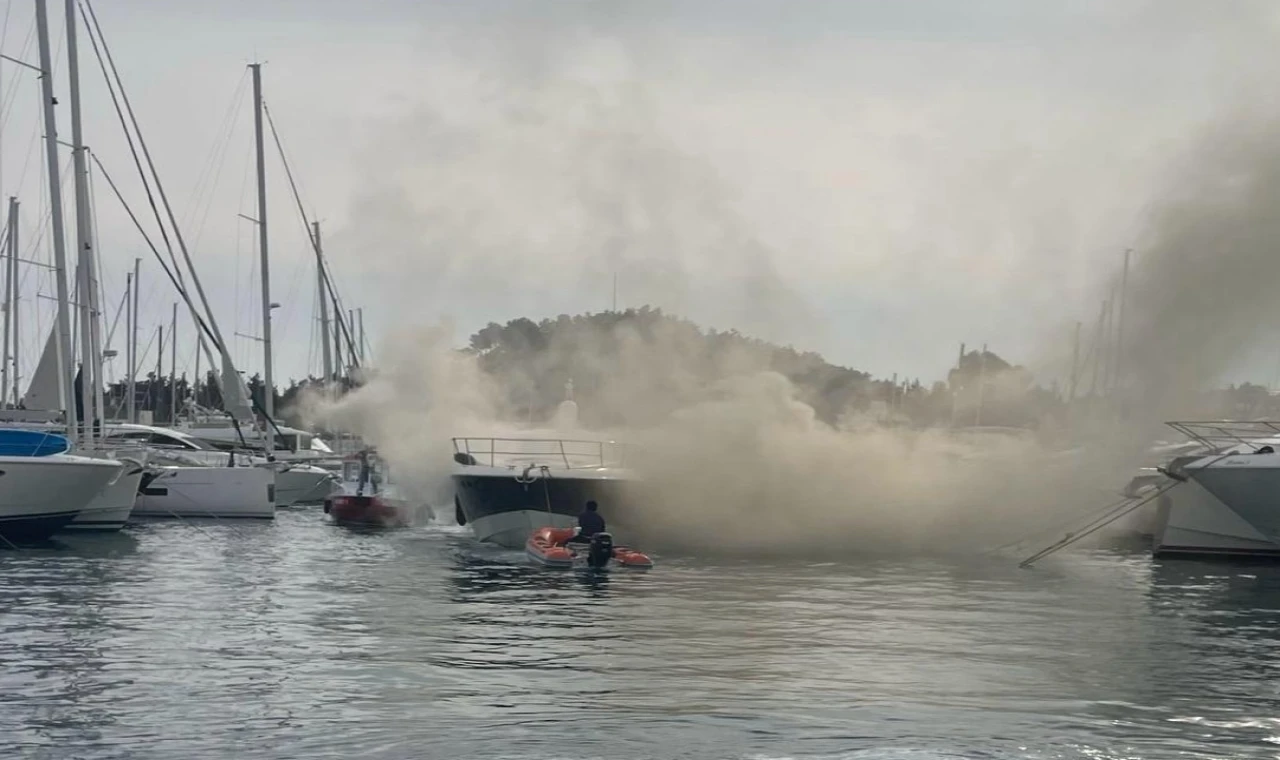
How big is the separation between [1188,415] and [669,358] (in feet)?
52.7

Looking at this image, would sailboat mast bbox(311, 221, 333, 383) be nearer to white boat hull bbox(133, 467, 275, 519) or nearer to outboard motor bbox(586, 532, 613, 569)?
white boat hull bbox(133, 467, 275, 519)

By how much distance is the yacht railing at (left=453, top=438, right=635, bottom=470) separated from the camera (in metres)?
42.6

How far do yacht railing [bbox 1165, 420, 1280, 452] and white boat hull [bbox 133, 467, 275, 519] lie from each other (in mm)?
29399

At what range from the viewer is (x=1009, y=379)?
50406 mm

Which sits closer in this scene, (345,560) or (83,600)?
(83,600)

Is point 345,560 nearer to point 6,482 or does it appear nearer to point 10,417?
point 6,482

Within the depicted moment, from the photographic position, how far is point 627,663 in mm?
20422

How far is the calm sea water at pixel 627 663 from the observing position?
1570 centimetres

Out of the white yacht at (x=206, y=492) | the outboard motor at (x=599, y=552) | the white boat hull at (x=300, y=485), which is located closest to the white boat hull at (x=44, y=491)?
the white yacht at (x=206, y=492)

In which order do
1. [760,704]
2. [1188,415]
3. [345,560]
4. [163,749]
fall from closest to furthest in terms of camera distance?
[163,749]
[760,704]
[345,560]
[1188,415]

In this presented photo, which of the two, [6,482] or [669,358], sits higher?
[669,358]

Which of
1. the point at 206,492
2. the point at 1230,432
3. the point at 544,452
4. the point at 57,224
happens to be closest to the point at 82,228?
the point at 57,224

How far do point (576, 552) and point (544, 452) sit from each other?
10782 mm

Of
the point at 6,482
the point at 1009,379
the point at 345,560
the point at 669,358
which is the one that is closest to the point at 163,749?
the point at 345,560
